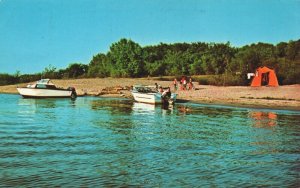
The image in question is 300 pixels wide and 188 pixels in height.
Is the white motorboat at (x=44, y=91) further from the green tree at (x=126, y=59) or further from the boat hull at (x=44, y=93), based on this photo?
the green tree at (x=126, y=59)

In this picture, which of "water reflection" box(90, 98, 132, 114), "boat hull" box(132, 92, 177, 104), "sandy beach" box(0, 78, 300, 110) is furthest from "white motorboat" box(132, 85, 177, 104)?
"sandy beach" box(0, 78, 300, 110)

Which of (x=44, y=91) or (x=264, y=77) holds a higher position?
(x=264, y=77)

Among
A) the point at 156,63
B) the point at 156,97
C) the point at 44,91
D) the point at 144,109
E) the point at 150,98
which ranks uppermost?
the point at 156,63

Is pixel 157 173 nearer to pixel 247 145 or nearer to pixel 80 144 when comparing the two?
pixel 80 144

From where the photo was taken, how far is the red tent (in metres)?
58.7

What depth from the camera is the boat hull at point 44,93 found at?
182 ft

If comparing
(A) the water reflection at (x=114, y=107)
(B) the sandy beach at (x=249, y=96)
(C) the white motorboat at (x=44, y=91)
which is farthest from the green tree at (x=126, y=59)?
(A) the water reflection at (x=114, y=107)

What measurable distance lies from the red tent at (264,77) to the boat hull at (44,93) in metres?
25.3

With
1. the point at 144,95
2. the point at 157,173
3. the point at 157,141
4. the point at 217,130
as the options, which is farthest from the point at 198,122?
the point at 144,95

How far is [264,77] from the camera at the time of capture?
5975 centimetres

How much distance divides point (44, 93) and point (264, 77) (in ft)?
96.7

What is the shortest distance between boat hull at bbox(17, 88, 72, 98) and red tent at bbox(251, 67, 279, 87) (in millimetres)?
25266

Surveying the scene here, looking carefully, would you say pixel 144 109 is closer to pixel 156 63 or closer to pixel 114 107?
pixel 114 107

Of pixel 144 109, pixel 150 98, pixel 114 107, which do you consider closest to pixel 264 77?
pixel 150 98
